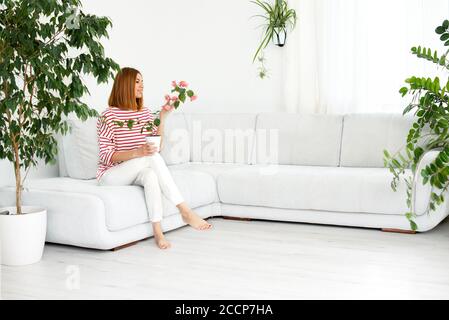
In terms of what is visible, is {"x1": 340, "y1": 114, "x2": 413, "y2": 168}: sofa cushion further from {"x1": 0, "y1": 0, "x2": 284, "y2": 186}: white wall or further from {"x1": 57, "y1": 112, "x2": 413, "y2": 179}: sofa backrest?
{"x1": 0, "y1": 0, "x2": 284, "y2": 186}: white wall

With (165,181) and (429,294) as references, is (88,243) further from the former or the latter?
(429,294)

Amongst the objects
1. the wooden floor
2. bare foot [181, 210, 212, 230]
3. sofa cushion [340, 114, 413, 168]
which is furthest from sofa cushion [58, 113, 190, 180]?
sofa cushion [340, 114, 413, 168]

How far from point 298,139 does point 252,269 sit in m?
1.92

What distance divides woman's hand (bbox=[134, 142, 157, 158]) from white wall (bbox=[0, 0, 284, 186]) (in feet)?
5.42

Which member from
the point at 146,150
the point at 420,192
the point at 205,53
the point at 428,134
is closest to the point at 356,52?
the point at 428,134

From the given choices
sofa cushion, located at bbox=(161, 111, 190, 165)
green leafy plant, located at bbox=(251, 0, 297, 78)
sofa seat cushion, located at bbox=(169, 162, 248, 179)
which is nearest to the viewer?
sofa seat cushion, located at bbox=(169, 162, 248, 179)

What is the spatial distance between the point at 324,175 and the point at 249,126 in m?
1.12

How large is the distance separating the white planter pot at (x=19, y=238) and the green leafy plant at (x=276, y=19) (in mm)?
2916

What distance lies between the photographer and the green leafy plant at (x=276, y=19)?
17.4 ft

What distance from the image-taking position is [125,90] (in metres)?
3.88

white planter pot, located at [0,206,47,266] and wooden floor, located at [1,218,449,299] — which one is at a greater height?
white planter pot, located at [0,206,47,266]

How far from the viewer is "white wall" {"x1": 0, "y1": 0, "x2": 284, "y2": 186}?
5.37m

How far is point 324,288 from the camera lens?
107 inches

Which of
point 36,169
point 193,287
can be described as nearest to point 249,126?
point 36,169
